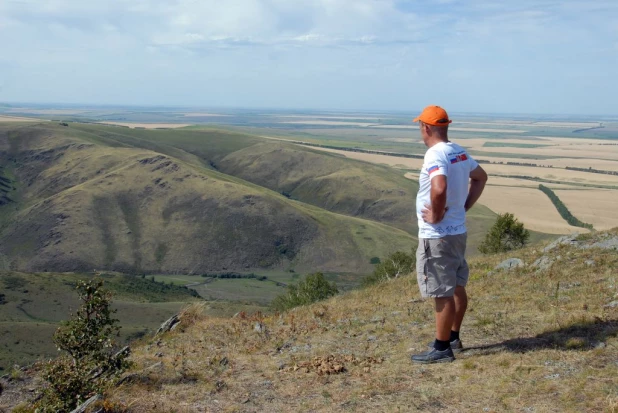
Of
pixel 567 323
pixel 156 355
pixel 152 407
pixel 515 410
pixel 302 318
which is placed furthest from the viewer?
pixel 302 318

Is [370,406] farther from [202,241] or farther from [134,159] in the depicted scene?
[134,159]

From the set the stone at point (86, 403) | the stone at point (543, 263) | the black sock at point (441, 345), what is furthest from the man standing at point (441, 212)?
the stone at point (543, 263)

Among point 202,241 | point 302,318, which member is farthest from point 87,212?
point 302,318

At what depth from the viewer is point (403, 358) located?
925 cm

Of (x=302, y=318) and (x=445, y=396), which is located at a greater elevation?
(x=445, y=396)

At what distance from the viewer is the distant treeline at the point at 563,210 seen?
12800 cm

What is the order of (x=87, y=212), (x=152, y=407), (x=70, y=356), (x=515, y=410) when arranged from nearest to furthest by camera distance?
1. (x=515, y=410)
2. (x=152, y=407)
3. (x=70, y=356)
4. (x=87, y=212)

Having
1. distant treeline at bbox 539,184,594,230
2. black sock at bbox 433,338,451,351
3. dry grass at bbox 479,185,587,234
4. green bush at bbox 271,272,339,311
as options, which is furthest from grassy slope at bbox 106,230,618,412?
dry grass at bbox 479,185,587,234

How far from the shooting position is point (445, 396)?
736 cm

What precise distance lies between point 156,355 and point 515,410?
7545 mm

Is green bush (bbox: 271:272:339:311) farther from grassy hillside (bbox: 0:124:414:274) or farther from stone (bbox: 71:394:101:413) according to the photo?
grassy hillside (bbox: 0:124:414:274)

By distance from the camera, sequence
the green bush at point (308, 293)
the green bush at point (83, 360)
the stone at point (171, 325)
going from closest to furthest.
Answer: the green bush at point (83, 360)
the stone at point (171, 325)
the green bush at point (308, 293)

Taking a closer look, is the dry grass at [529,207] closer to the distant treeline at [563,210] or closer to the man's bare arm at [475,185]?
the distant treeline at [563,210]

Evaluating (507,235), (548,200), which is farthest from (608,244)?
(548,200)
